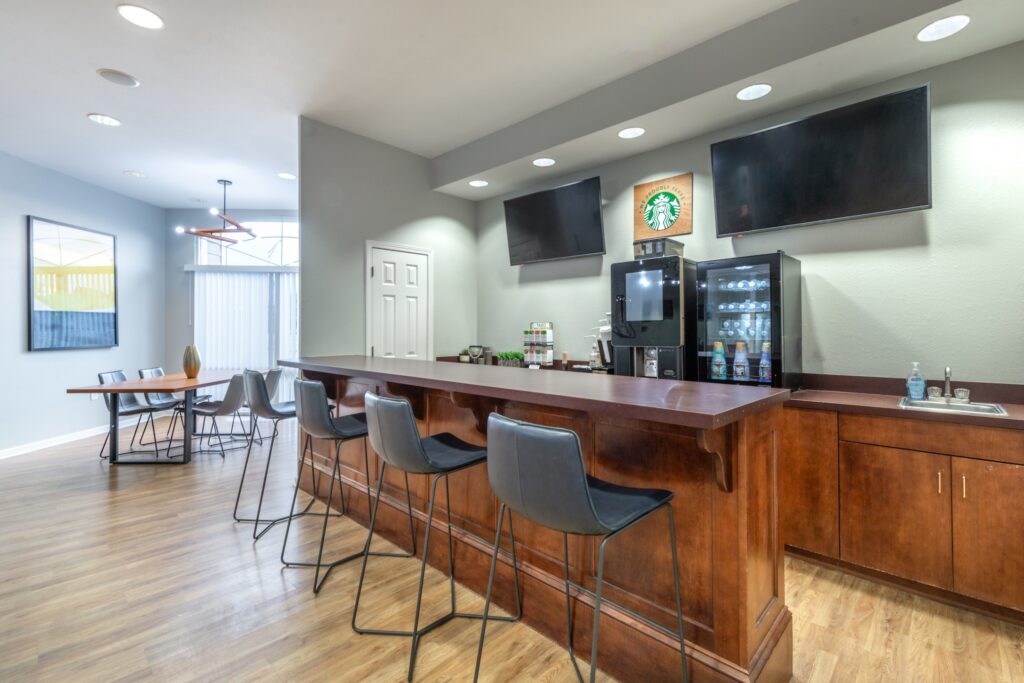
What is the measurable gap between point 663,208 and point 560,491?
3.03 m

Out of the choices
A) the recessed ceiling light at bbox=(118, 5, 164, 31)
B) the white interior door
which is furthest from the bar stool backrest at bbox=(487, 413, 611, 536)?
the white interior door

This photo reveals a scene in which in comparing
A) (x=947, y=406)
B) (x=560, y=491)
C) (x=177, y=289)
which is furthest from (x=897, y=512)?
(x=177, y=289)

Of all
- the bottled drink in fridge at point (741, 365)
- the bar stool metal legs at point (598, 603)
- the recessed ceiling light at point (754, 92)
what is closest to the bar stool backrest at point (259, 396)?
the bar stool metal legs at point (598, 603)

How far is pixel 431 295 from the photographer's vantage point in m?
4.91

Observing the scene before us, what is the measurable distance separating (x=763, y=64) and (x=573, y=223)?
190 centimetres

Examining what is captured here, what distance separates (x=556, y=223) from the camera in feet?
14.4

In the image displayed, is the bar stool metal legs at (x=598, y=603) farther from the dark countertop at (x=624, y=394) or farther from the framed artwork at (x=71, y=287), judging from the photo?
the framed artwork at (x=71, y=287)

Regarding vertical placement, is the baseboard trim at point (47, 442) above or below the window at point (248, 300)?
below

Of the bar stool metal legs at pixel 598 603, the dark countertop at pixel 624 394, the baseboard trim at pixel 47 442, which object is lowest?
the baseboard trim at pixel 47 442

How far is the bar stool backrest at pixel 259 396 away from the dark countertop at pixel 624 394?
99 cm

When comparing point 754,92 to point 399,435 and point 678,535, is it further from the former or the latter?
point 399,435

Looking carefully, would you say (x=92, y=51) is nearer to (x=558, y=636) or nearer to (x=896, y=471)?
(x=558, y=636)

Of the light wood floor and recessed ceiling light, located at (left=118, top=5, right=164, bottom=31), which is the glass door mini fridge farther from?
recessed ceiling light, located at (left=118, top=5, right=164, bottom=31)

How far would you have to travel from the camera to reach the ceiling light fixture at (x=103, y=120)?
395cm
